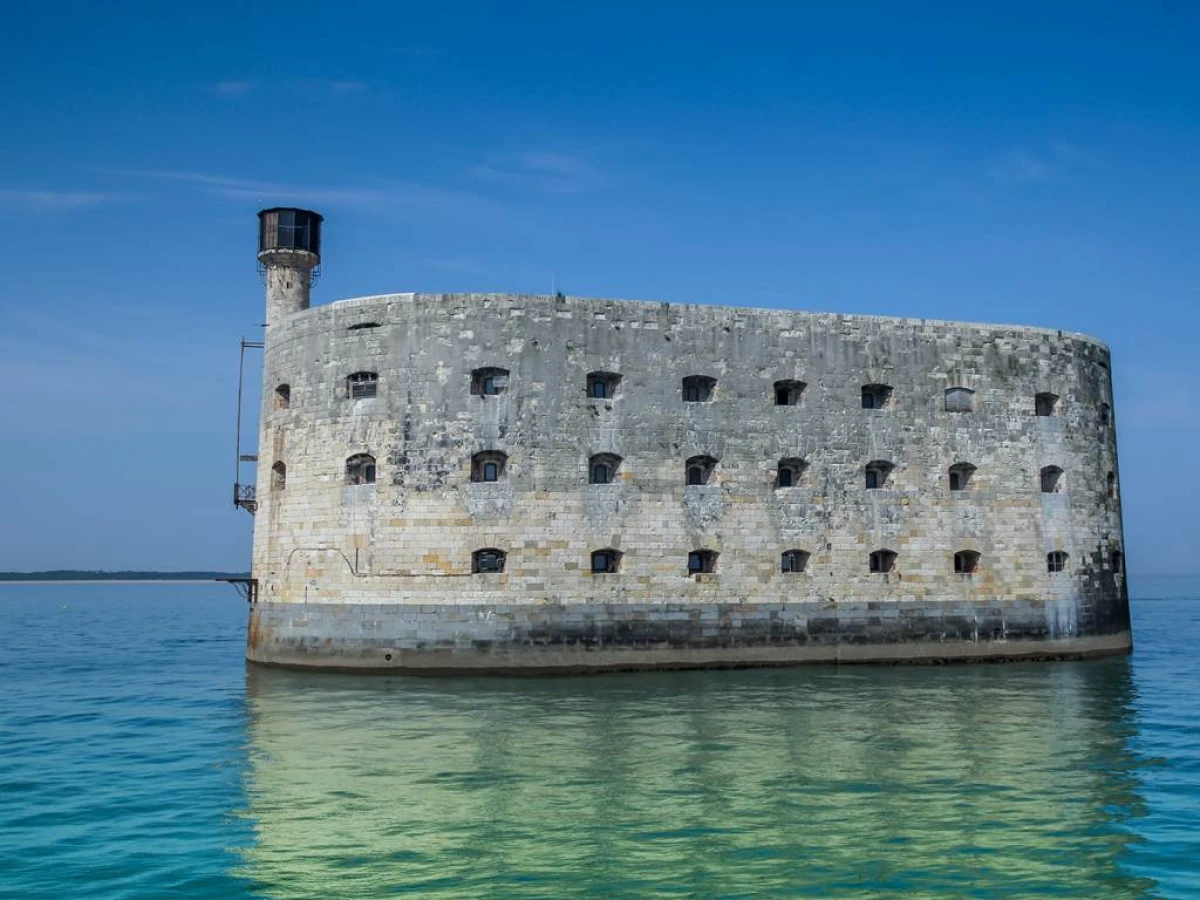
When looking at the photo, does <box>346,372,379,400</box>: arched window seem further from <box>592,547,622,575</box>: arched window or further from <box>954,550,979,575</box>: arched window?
<box>954,550,979,575</box>: arched window

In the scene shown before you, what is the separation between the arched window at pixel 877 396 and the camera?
1141 inches

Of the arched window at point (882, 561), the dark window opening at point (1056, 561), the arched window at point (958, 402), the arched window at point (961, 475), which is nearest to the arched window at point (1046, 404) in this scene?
the arched window at point (958, 402)

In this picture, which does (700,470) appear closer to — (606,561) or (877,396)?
(606,561)

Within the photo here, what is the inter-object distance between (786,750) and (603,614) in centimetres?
983

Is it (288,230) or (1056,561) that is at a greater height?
(288,230)

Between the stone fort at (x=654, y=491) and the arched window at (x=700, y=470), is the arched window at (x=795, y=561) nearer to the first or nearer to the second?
the stone fort at (x=654, y=491)

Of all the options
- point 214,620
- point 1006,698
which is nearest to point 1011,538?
point 1006,698

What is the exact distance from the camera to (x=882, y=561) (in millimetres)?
28703

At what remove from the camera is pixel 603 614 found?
86.2 ft

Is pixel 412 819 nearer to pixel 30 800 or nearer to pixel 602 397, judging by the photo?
pixel 30 800

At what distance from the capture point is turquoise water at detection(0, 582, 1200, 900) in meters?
10.8

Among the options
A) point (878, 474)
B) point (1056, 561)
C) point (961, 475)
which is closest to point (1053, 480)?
point (1056, 561)

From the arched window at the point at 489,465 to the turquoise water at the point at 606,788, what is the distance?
4.86m

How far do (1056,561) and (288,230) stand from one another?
22806 millimetres
